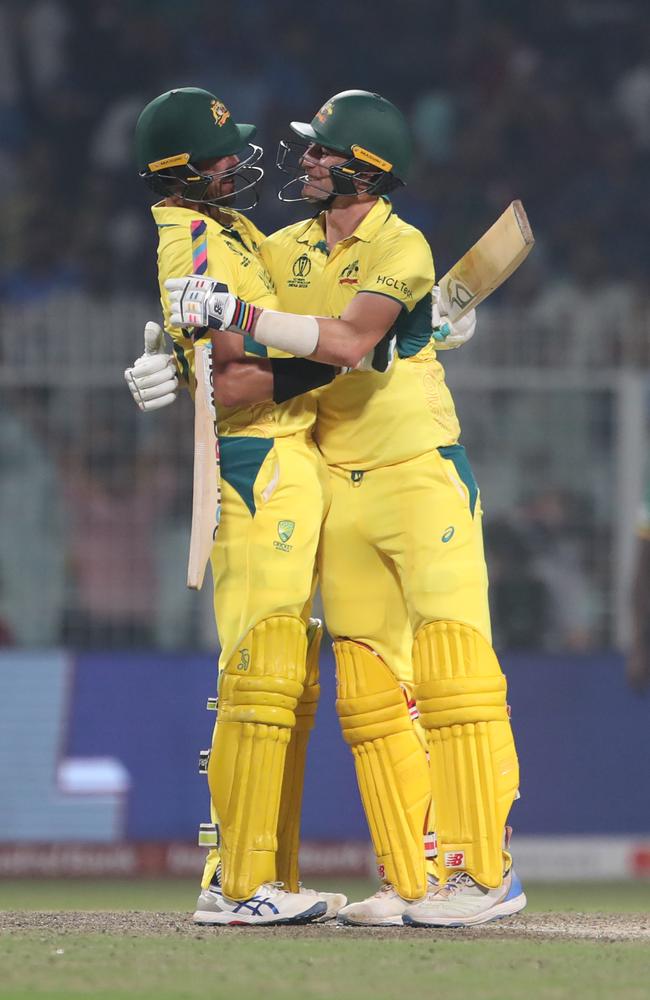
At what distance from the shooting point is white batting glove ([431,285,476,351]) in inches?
201

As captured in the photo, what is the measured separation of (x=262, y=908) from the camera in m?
4.74

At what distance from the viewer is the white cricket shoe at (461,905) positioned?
473 cm

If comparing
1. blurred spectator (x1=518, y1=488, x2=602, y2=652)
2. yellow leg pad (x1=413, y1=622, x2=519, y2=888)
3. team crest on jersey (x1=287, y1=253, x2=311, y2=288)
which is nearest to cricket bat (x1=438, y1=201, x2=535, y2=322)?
team crest on jersey (x1=287, y1=253, x2=311, y2=288)

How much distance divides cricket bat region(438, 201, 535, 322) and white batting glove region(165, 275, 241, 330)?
78cm

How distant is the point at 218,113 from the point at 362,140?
1.33 ft

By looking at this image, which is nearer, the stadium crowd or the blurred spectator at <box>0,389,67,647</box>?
the blurred spectator at <box>0,389,67,647</box>

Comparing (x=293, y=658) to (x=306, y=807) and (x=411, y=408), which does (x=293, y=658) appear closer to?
(x=411, y=408)

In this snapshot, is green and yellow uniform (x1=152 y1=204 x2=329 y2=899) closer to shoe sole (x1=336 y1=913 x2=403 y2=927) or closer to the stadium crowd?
shoe sole (x1=336 y1=913 x2=403 y2=927)

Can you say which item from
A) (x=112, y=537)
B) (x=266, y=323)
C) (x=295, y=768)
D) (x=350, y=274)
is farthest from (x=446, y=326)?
(x=112, y=537)

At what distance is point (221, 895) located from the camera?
15.8 ft

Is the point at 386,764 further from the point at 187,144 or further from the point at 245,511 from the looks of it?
the point at 187,144

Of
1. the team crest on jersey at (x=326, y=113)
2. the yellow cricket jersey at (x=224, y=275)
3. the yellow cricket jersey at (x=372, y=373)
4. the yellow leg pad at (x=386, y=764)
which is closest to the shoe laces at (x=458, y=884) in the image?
the yellow leg pad at (x=386, y=764)

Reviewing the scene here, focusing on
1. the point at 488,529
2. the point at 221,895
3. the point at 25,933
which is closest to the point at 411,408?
the point at 221,895

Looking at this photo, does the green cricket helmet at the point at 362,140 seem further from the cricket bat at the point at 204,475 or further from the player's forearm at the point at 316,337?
the cricket bat at the point at 204,475
